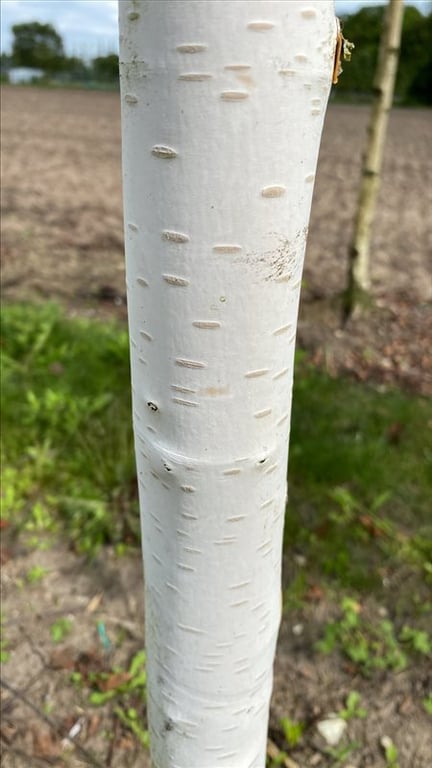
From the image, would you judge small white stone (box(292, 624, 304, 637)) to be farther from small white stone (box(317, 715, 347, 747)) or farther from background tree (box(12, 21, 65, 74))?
background tree (box(12, 21, 65, 74))

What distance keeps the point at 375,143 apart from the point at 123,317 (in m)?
1.97

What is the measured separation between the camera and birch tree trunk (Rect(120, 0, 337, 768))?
2.01 ft

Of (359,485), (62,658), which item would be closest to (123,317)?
(359,485)

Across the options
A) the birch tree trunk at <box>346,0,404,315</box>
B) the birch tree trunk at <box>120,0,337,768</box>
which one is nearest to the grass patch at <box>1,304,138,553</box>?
the birch tree trunk at <box>120,0,337,768</box>

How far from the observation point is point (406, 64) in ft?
107

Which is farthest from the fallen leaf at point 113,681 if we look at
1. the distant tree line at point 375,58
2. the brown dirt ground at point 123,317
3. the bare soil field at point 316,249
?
the distant tree line at point 375,58

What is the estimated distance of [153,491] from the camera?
89 cm

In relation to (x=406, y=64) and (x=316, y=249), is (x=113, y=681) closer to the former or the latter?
(x=316, y=249)

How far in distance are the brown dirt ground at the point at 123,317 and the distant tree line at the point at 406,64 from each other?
1024 inches

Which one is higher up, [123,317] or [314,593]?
[123,317]

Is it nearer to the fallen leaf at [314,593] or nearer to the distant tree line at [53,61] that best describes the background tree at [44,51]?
the distant tree line at [53,61]

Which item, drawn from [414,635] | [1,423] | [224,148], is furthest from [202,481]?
[1,423]

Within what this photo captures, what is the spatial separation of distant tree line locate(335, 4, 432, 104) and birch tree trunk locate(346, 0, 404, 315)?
1248 inches

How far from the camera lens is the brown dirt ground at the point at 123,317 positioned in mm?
1794
